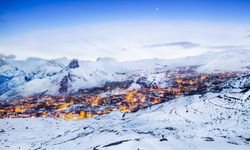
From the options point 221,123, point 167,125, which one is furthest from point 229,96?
point 167,125

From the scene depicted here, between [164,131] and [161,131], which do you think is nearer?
[164,131]

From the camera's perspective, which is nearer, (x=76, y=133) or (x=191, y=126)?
(x=191, y=126)

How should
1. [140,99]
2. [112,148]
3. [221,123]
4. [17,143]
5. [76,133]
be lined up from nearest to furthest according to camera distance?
[112,148] < [221,123] < [17,143] < [76,133] < [140,99]

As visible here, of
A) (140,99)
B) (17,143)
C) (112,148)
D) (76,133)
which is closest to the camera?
(112,148)

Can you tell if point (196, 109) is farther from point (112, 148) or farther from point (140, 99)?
point (140, 99)

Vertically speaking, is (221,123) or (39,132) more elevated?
(221,123)

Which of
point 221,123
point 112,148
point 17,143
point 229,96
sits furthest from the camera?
point 229,96

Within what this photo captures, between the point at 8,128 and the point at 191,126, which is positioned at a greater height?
the point at 191,126

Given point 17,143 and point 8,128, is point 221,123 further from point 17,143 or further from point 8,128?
point 8,128

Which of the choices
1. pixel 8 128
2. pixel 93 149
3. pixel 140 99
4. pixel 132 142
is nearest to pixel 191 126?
pixel 132 142
